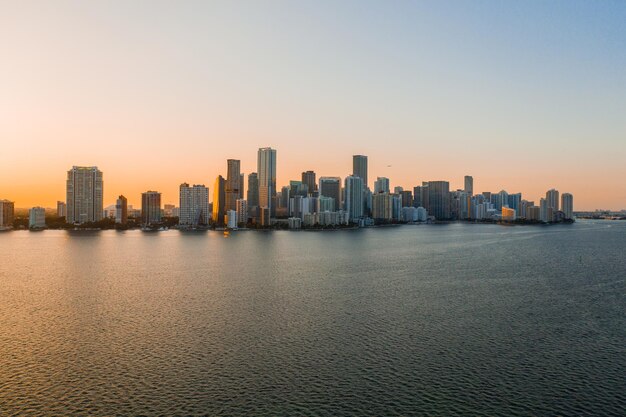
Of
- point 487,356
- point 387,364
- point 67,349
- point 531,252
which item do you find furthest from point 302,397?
point 531,252

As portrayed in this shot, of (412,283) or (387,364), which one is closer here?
(387,364)

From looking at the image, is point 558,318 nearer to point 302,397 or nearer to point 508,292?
point 508,292

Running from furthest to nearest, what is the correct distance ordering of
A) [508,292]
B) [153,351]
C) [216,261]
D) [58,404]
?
[216,261], [508,292], [153,351], [58,404]

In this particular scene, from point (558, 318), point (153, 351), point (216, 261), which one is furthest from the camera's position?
point (216, 261)

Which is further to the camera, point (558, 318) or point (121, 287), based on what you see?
point (121, 287)

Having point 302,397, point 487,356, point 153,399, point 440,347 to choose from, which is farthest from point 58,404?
point 487,356

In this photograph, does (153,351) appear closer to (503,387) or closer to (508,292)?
(503,387)
